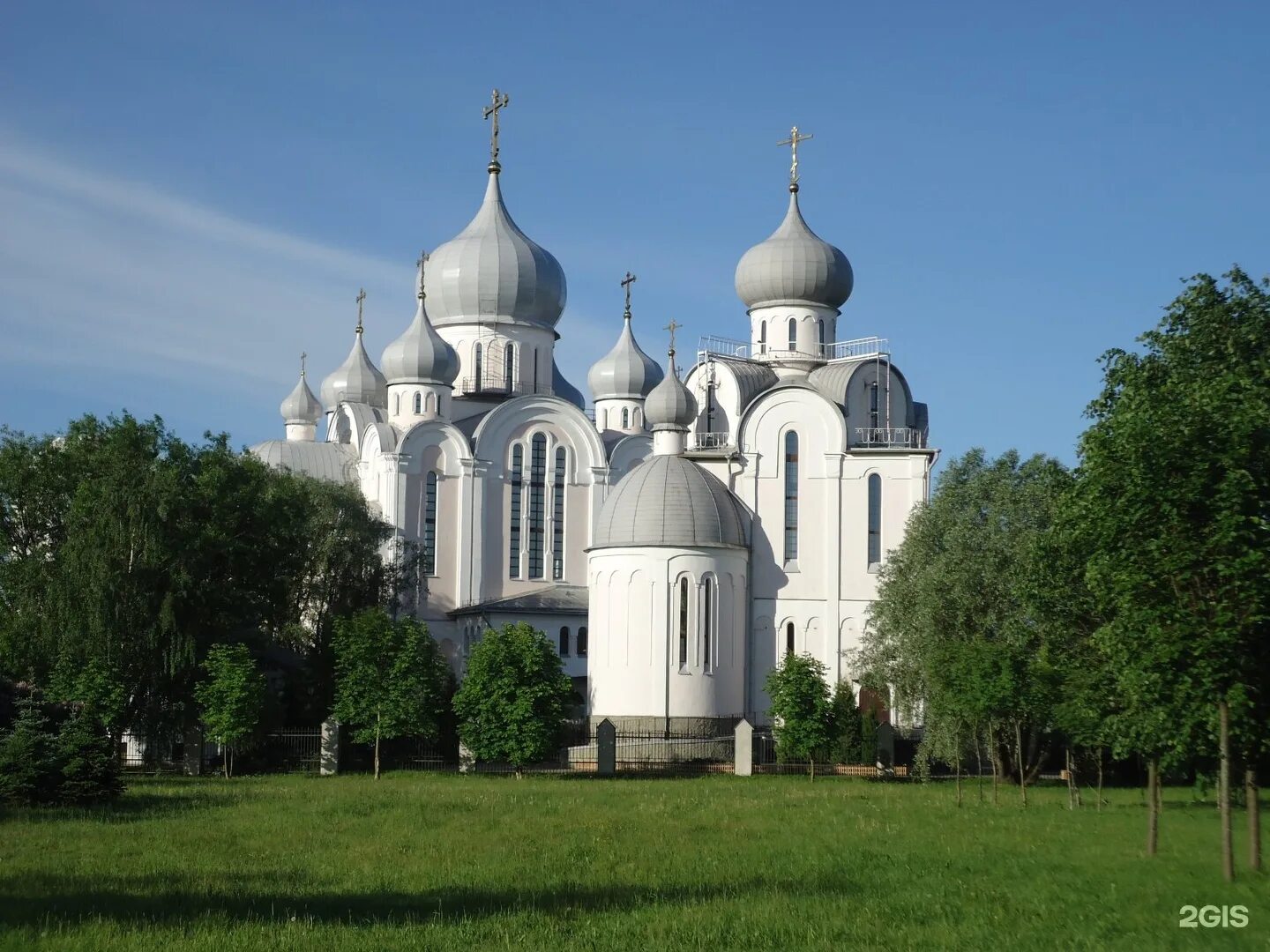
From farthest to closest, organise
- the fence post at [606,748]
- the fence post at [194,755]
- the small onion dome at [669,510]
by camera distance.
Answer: the small onion dome at [669,510] → the fence post at [606,748] → the fence post at [194,755]

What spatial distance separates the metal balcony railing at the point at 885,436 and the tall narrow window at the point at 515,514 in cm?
1002

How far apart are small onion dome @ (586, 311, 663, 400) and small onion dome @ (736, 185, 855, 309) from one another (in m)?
8.32

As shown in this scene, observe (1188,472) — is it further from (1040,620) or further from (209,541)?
(209,541)

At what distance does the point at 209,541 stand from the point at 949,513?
52.3 feet

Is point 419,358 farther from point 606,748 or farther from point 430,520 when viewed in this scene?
point 606,748

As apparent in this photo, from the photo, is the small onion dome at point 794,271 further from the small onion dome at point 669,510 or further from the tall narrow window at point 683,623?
the tall narrow window at point 683,623

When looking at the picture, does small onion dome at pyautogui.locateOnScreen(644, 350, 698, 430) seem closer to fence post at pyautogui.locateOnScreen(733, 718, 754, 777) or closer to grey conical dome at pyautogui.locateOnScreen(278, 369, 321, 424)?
fence post at pyautogui.locateOnScreen(733, 718, 754, 777)

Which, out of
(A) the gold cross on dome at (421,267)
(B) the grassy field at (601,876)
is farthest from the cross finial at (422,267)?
(B) the grassy field at (601,876)

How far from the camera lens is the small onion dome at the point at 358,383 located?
55.0 metres

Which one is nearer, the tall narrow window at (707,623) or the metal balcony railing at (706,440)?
the tall narrow window at (707,623)

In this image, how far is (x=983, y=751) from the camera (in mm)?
37344

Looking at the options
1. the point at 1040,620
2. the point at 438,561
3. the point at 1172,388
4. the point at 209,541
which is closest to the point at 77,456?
the point at 209,541

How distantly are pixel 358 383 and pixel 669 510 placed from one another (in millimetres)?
18551

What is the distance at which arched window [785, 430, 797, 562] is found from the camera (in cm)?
4272
